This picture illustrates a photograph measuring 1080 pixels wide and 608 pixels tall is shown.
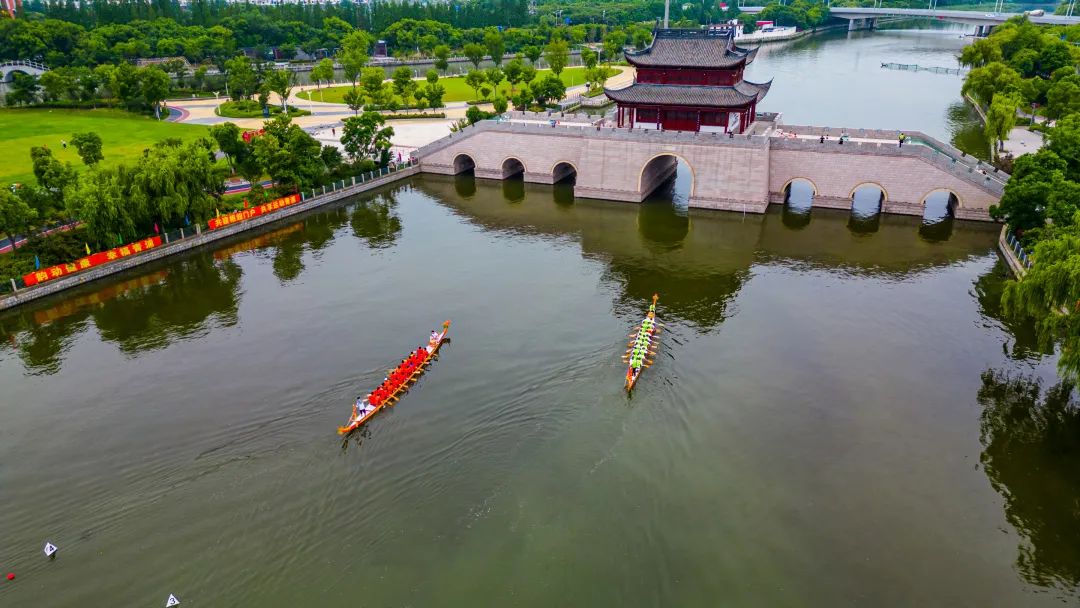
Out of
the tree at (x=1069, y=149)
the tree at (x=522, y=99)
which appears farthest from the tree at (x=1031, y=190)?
the tree at (x=522, y=99)

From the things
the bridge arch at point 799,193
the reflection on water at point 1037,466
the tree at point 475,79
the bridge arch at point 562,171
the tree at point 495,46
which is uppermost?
the tree at point 495,46

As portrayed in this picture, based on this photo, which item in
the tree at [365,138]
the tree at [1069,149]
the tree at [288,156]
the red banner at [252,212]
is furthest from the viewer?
the tree at [365,138]

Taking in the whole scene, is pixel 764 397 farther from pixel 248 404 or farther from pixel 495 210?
pixel 495 210

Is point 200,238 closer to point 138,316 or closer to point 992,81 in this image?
point 138,316

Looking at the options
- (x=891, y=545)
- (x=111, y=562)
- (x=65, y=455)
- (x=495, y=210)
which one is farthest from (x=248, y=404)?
(x=495, y=210)

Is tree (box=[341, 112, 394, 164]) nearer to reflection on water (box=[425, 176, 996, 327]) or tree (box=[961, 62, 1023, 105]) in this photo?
reflection on water (box=[425, 176, 996, 327])

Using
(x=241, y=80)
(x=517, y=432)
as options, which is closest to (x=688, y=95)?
(x=517, y=432)

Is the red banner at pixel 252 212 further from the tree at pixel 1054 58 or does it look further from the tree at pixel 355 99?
the tree at pixel 1054 58
